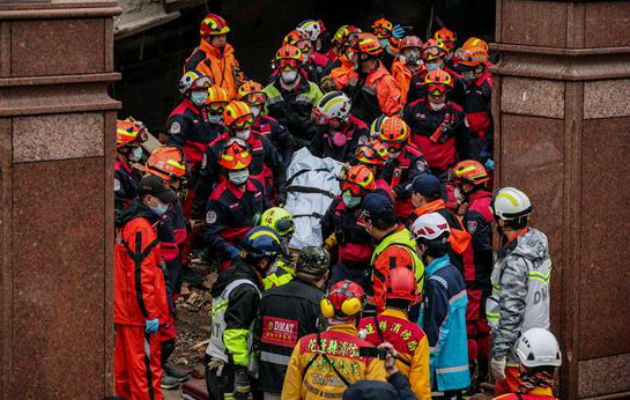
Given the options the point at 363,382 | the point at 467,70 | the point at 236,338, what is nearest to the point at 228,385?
the point at 236,338

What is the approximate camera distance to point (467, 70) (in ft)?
58.4

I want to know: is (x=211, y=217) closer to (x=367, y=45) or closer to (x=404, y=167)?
(x=404, y=167)

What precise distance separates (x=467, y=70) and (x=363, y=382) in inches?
448

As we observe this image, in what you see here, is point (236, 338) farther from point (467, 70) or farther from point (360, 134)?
point (467, 70)

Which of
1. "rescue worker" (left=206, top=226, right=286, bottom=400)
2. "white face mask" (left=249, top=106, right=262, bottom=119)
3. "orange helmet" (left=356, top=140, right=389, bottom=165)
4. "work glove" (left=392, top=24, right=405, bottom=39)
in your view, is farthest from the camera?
"work glove" (left=392, top=24, right=405, bottom=39)

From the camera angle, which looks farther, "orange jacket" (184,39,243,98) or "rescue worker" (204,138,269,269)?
"orange jacket" (184,39,243,98)

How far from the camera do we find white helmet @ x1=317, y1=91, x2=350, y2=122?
14773 millimetres

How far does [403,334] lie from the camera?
8883mm

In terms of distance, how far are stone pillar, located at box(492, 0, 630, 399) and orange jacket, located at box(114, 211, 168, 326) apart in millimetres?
3107

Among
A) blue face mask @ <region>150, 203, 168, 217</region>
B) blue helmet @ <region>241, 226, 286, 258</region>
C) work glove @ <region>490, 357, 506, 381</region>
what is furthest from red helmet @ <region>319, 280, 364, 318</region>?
blue face mask @ <region>150, 203, 168, 217</region>

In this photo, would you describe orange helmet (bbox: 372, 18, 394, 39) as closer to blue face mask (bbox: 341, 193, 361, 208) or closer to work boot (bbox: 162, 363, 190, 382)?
blue face mask (bbox: 341, 193, 361, 208)

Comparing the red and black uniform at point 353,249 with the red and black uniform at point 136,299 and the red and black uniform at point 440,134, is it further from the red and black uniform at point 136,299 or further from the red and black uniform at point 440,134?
the red and black uniform at point 440,134

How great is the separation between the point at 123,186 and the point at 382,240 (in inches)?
120

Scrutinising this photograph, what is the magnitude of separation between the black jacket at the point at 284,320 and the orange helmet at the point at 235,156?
3.76 m
